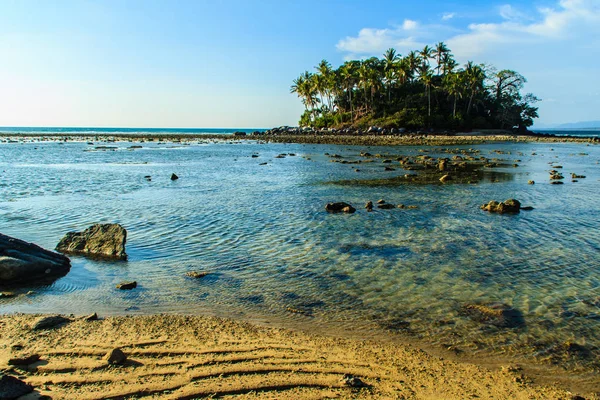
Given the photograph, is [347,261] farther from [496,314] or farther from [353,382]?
[353,382]

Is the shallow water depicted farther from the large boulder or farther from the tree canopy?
the tree canopy

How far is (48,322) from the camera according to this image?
26.3 ft

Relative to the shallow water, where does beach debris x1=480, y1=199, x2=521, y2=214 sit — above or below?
above

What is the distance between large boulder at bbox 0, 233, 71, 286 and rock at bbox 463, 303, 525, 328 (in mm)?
10515

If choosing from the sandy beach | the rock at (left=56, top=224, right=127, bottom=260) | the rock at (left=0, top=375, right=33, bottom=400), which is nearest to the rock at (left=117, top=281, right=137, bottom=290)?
the sandy beach

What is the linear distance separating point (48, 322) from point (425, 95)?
387 ft

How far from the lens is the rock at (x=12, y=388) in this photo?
540cm

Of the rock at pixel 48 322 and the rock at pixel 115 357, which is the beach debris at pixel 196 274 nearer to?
the rock at pixel 48 322

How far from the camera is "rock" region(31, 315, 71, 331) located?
790 cm

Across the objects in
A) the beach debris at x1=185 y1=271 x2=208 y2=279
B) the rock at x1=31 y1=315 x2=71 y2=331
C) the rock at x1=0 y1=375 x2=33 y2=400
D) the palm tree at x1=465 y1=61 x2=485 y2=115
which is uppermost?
the palm tree at x1=465 y1=61 x2=485 y2=115

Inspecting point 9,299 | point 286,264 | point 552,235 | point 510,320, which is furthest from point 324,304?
point 552,235

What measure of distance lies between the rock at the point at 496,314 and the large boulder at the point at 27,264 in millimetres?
10515

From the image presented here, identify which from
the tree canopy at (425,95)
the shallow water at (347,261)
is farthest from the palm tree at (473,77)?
the shallow water at (347,261)

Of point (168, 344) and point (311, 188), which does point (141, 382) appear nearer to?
point (168, 344)
